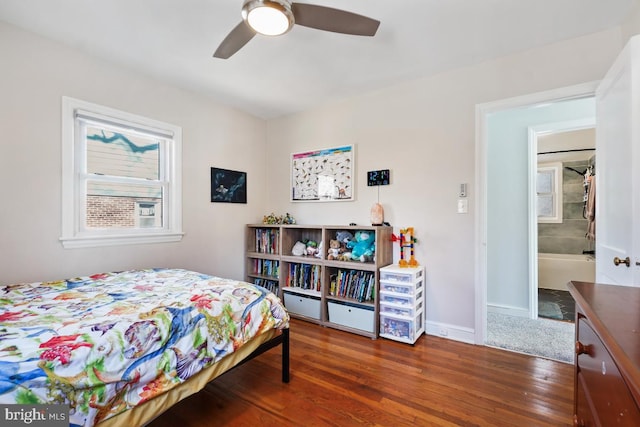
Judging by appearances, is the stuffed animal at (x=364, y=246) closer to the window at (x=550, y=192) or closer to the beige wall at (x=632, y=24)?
the beige wall at (x=632, y=24)

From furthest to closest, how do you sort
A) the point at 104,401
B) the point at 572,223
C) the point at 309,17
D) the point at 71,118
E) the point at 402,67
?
1. the point at 572,223
2. the point at 402,67
3. the point at 71,118
4. the point at 309,17
5. the point at 104,401

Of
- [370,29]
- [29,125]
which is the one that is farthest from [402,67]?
[29,125]

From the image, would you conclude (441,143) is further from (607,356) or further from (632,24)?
(607,356)

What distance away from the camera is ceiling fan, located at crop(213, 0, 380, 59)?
1.46 m

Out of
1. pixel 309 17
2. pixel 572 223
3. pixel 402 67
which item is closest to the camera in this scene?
pixel 309 17

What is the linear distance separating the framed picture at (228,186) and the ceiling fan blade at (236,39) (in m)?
1.54

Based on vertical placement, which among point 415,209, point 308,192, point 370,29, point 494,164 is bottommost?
point 415,209

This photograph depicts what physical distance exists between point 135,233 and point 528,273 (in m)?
3.96

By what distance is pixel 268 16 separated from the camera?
1527mm

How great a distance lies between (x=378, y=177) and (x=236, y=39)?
1.78m

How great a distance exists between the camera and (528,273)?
3.11m

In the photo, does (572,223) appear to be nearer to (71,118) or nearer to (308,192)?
(308,192)

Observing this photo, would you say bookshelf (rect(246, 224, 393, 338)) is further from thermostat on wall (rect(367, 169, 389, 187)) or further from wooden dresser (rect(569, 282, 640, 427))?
wooden dresser (rect(569, 282, 640, 427))

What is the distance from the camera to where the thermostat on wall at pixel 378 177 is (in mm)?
2945
